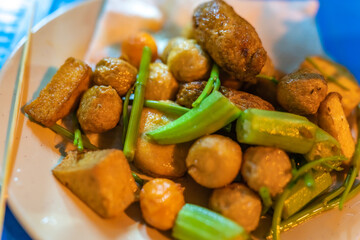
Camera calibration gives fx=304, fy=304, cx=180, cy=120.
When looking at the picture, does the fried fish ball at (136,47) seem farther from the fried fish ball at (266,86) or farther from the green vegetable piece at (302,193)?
the green vegetable piece at (302,193)

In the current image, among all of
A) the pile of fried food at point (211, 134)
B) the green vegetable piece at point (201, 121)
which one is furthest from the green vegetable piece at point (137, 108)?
the green vegetable piece at point (201, 121)

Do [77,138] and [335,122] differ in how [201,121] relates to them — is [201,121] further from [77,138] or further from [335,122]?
[335,122]

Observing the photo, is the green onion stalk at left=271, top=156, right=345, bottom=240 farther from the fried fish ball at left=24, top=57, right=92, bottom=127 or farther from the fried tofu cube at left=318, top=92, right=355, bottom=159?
the fried fish ball at left=24, top=57, right=92, bottom=127

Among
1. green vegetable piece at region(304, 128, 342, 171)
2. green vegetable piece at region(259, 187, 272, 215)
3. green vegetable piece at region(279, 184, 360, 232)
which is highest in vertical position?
green vegetable piece at region(304, 128, 342, 171)

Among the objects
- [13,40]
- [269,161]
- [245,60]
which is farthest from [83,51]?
[269,161]

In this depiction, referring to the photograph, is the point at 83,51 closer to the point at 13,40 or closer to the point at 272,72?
the point at 13,40

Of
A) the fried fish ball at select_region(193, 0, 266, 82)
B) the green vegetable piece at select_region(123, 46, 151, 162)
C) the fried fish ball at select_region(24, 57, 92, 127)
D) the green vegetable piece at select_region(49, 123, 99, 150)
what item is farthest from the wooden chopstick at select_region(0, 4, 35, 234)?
the fried fish ball at select_region(193, 0, 266, 82)

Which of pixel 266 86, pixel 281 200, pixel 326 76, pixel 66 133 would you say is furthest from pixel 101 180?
pixel 326 76

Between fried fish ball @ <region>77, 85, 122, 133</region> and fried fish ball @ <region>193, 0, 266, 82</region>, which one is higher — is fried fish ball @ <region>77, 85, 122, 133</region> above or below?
below
